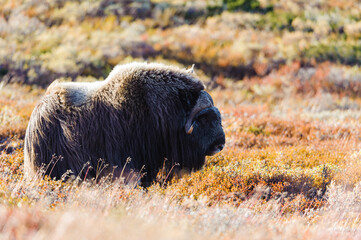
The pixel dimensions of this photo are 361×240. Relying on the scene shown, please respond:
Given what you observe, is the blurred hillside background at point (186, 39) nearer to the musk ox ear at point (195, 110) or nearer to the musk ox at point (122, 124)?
the musk ox at point (122, 124)

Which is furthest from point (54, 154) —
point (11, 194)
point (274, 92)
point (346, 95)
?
point (346, 95)

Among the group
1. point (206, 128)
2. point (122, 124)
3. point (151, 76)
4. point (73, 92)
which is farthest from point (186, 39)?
point (122, 124)

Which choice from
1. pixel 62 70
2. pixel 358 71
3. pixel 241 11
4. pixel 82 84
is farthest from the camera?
pixel 241 11

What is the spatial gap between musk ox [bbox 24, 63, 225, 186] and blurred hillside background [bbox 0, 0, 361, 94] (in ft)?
29.1

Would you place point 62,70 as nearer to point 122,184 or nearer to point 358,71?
point 122,184

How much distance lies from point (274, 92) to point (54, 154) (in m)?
11.5

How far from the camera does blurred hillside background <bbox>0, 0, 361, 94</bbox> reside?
14.9m

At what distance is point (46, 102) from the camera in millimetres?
4434

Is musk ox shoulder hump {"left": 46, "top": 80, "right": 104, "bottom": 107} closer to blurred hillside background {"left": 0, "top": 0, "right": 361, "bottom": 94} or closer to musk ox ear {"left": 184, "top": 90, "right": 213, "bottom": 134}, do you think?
musk ox ear {"left": 184, "top": 90, "right": 213, "bottom": 134}

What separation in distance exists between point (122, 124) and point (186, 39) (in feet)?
49.9

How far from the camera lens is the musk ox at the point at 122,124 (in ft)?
14.1

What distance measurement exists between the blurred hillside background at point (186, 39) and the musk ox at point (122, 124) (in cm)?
886

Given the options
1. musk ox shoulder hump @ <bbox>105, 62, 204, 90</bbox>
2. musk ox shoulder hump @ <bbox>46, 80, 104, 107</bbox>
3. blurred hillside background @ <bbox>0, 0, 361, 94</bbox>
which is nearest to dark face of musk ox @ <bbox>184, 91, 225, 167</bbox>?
musk ox shoulder hump @ <bbox>105, 62, 204, 90</bbox>

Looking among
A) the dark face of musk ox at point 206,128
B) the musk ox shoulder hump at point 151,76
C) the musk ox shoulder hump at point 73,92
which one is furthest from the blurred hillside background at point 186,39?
the dark face of musk ox at point 206,128
